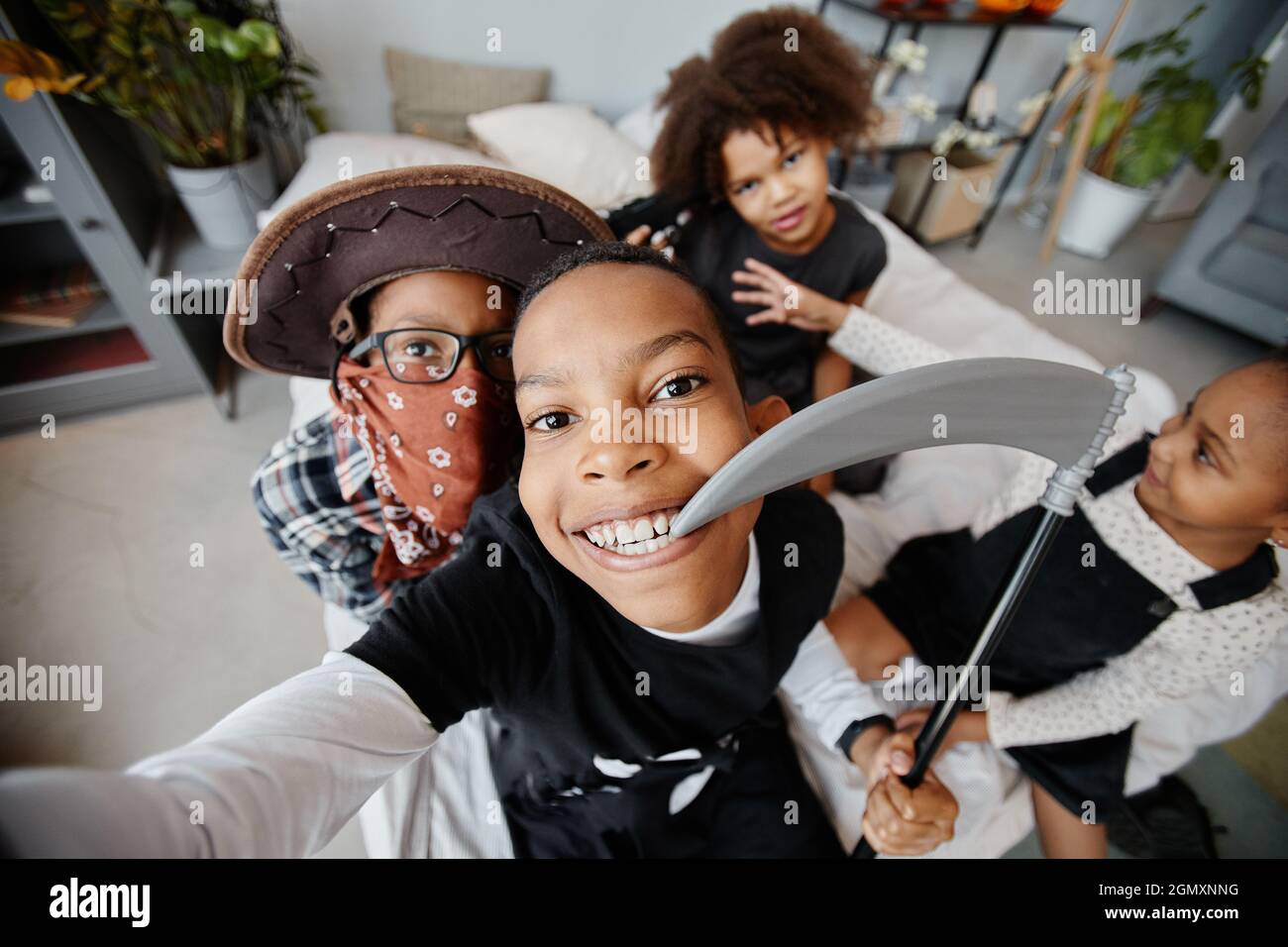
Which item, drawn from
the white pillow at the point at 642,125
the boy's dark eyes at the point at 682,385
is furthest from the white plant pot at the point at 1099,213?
the boy's dark eyes at the point at 682,385

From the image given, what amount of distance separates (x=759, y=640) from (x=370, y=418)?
524 millimetres

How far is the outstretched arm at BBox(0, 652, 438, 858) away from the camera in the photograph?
24 cm

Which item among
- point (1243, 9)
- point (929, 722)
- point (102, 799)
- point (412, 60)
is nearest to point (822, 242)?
point (929, 722)

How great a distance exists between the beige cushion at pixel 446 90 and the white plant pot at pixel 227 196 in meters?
0.46

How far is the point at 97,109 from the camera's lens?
4.80ft

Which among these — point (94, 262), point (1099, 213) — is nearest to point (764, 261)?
point (94, 262)

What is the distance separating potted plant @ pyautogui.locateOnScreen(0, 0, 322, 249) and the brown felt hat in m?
1.10

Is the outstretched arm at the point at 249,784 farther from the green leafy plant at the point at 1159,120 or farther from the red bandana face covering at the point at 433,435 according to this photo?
the green leafy plant at the point at 1159,120

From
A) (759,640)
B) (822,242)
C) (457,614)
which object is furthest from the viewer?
(822,242)

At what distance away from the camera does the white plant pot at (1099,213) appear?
279cm

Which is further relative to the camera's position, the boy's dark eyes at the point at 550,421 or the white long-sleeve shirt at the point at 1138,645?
the white long-sleeve shirt at the point at 1138,645

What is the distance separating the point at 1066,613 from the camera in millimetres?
817

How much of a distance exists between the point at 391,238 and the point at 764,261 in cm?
84
